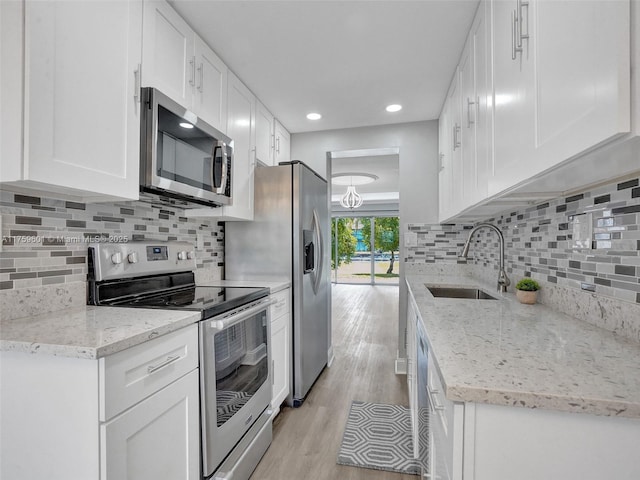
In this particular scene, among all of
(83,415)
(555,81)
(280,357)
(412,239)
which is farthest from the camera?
(412,239)

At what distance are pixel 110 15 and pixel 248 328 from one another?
152 centimetres

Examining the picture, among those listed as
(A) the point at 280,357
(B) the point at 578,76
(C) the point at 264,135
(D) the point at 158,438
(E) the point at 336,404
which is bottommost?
(E) the point at 336,404

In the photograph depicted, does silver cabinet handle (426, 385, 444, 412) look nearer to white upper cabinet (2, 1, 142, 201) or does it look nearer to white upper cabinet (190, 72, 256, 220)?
white upper cabinet (2, 1, 142, 201)

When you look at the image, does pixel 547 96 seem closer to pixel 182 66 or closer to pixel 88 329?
pixel 88 329

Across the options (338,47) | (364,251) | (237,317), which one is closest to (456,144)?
(338,47)

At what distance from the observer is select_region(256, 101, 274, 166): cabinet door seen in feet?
8.72

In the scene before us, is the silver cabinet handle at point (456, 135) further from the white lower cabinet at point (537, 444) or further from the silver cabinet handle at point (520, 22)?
the white lower cabinet at point (537, 444)

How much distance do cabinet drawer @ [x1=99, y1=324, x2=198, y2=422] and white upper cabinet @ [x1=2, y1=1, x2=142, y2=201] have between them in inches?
24.4

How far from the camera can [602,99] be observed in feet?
2.03

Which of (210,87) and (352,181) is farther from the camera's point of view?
(352,181)

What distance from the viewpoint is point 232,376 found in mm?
1628

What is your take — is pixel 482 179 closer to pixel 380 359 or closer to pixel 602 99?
pixel 602 99

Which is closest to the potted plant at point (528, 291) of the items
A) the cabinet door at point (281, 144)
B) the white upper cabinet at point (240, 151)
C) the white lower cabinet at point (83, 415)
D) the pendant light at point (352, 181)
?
the white lower cabinet at point (83, 415)

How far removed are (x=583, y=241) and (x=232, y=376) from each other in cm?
165
